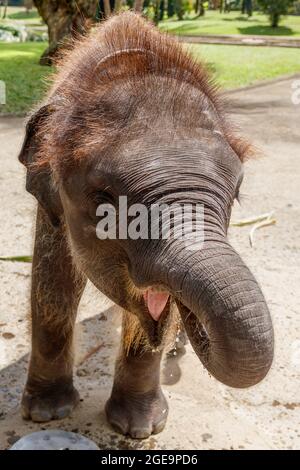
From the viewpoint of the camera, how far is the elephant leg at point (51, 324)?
2.98 m

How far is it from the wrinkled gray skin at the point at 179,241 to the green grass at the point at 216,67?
23.6ft

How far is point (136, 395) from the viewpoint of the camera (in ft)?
10.6

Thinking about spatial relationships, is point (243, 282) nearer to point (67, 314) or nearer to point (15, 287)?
point (67, 314)

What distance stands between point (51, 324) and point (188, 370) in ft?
3.38

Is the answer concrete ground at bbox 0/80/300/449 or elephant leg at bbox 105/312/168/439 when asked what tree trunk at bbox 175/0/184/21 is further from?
elephant leg at bbox 105/312/168/439

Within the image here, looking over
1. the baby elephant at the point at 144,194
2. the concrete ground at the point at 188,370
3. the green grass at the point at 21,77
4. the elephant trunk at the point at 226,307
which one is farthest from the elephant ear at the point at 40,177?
the green grass at the point at 21,77

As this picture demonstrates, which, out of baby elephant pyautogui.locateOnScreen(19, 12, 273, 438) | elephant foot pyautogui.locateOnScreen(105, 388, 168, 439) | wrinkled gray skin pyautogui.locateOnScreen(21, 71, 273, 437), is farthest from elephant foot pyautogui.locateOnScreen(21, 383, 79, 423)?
wrinkled gray skin pyautogui.locateOnScreen(21, 71, 273, 437)

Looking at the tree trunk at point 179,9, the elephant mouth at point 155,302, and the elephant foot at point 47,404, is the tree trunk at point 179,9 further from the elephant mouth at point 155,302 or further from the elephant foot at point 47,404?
the elephant mouth at point 155,302

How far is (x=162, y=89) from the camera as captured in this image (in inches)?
94.5

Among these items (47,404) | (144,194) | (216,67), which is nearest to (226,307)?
(144,194)

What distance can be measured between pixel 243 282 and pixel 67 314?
137 cm

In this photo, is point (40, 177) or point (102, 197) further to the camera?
point (40, 177)

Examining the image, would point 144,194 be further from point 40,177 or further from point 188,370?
point 188,370

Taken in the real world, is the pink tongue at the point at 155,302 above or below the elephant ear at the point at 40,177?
below
